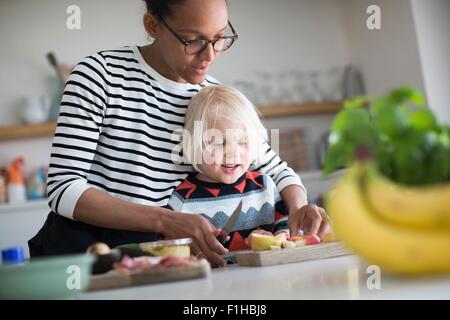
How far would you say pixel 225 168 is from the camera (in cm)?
203

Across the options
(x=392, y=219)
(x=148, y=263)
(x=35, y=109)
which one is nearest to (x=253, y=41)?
(x=35, y=109)

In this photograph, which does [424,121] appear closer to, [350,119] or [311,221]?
[350,119]

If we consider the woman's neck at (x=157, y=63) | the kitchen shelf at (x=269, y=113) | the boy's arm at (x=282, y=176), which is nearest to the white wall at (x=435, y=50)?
the kitchen shelf at (x=269, y=113)

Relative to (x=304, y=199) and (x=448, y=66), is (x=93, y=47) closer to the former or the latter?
(x=448, y=66)

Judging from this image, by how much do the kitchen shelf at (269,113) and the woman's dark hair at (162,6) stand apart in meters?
2.22

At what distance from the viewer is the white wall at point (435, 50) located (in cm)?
401

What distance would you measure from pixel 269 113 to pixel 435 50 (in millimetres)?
1074

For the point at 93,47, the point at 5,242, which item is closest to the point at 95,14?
the point at 93,47

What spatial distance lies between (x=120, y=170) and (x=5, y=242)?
2.43m

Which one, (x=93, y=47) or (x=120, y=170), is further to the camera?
(x=93, y=47)

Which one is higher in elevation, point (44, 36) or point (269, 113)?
point (44, 36)

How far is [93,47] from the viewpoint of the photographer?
4.38 m
